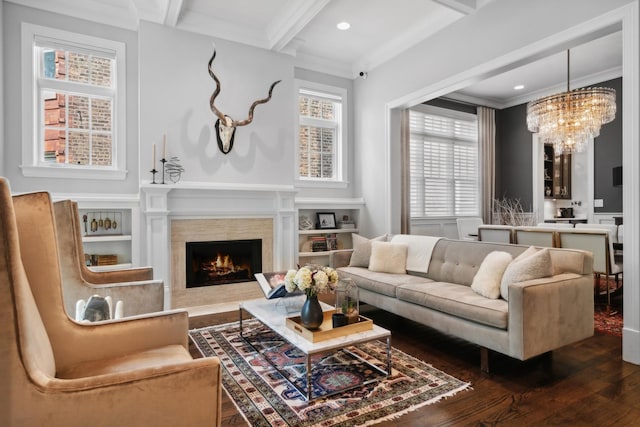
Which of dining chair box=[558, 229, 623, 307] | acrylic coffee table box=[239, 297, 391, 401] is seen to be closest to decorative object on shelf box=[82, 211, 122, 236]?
acrylic coffee table box=[239, 297, 391, 401]

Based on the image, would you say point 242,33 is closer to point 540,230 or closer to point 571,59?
point 540,230

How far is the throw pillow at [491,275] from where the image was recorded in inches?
109

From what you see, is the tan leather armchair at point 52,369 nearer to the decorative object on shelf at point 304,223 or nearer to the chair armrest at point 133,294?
the chair armrest at point 133,294

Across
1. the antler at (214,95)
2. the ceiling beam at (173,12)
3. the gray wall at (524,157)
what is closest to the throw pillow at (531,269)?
the antler at (214,95)

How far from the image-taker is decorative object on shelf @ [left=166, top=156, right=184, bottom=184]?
4195 mm

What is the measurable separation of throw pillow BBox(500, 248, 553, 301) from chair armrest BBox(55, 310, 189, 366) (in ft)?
7.04

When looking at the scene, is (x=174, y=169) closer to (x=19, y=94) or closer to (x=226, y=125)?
(x=226, y=125)

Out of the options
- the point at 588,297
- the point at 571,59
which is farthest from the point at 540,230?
the point at 571,59

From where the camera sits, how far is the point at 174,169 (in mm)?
4215

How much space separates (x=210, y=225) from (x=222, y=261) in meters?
0.49

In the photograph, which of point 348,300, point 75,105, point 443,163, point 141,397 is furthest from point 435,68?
point 141,397

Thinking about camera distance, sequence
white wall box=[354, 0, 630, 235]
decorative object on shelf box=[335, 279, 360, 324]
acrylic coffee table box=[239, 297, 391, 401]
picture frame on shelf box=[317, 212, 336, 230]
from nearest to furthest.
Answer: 1. acrylic coffee table box=[239, 297, 391, 401]
2. decorative object on shelf box=[335, 279, 360, 324]
3. white wall box=[354, 0, 630, 235]
4. picture frame on shelf box=[317, 212, 336, 230]

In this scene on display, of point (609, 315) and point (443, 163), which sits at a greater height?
point (443, 163)

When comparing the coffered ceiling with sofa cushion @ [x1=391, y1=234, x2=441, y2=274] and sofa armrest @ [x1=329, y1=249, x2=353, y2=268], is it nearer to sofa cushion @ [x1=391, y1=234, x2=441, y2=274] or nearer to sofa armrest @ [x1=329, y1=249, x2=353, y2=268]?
sofa cushion @ [x1=391, y1=234, x2=441, y2=274]
